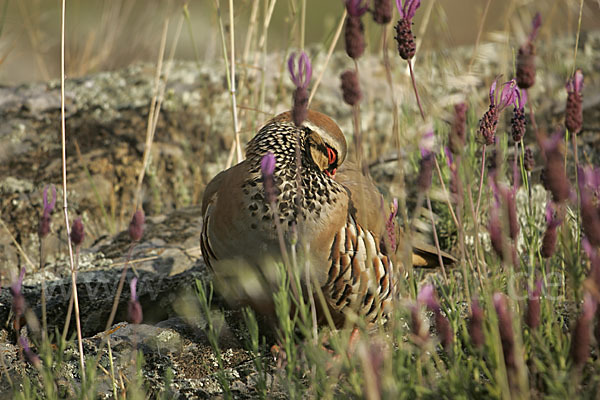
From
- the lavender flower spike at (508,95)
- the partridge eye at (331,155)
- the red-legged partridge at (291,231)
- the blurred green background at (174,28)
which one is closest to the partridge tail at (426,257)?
the red-legged partridge at (291,231)

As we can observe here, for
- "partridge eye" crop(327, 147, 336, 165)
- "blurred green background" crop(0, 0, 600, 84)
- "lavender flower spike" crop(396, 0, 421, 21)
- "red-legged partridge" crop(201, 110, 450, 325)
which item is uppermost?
"blurred green background" crop(0, 0, 600, 84)

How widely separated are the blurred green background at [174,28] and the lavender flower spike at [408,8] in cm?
33

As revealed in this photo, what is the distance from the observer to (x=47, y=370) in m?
1.71

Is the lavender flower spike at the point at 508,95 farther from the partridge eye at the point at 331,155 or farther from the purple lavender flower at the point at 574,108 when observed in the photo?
the partridge eye at the point at 331,155

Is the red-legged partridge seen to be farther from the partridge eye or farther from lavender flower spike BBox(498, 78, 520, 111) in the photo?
lavender flower spike BBox(498, 78, 520, 111)

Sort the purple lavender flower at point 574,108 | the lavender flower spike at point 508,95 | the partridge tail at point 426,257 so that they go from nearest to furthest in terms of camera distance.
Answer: the purple lavender flower at point 574,108
the lavender flower spike at point 508,95
the partridge tail at point 426,257

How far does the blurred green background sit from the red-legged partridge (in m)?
0.92

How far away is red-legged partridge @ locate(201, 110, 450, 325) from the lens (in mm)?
2293

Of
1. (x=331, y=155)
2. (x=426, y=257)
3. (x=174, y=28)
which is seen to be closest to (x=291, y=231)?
(x=331, y=155)

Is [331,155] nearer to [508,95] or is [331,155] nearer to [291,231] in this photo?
[291,231]

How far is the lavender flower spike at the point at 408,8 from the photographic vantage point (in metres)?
1.63

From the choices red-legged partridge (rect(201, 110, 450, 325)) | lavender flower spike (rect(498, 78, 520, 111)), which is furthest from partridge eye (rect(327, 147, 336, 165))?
lavender flower spike (rect(498, 78, 520, 111))

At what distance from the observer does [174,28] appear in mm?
8688

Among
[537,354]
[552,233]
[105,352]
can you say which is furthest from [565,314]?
[105,352]
